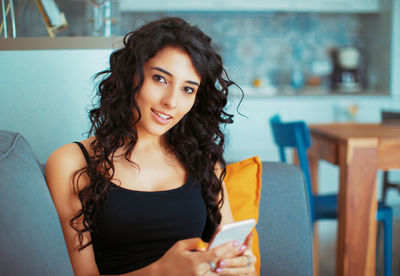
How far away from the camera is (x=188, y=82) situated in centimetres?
119

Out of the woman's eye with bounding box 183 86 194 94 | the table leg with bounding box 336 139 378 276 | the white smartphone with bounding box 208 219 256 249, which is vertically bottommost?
the table leg with bounding box 336 139 378 276

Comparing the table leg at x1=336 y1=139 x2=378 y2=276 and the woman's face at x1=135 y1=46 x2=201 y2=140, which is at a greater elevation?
the woman's face at x1=135 y1=46 x2=201 y2=140

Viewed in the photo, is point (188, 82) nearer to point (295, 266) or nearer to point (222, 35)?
point (295, 266)

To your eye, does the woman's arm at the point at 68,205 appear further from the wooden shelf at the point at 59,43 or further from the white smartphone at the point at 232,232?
the wooden shelf at the point at 59,43

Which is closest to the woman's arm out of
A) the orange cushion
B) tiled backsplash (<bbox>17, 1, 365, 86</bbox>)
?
the orange cushion

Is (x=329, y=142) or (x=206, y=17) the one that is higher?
(x=206, y=17)

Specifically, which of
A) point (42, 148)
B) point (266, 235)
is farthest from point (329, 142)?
point (42, 148)

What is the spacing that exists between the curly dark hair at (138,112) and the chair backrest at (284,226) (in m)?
0.22

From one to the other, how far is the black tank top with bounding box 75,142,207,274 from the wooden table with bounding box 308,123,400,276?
109cm

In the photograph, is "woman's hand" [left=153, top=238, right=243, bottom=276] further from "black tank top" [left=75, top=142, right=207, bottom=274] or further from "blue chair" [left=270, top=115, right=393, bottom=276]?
"blue chair" [left=270, top=115, right=393, bottom=276]

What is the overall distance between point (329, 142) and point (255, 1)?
8.63ft

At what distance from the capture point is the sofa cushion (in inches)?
33.0

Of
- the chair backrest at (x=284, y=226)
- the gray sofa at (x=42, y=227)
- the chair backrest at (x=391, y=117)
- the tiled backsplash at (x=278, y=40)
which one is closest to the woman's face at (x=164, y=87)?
the gray sofa at (x=42, y=227)

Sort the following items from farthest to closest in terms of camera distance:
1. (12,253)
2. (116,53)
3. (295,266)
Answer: (295,266)
(116,53)
(12,253)
